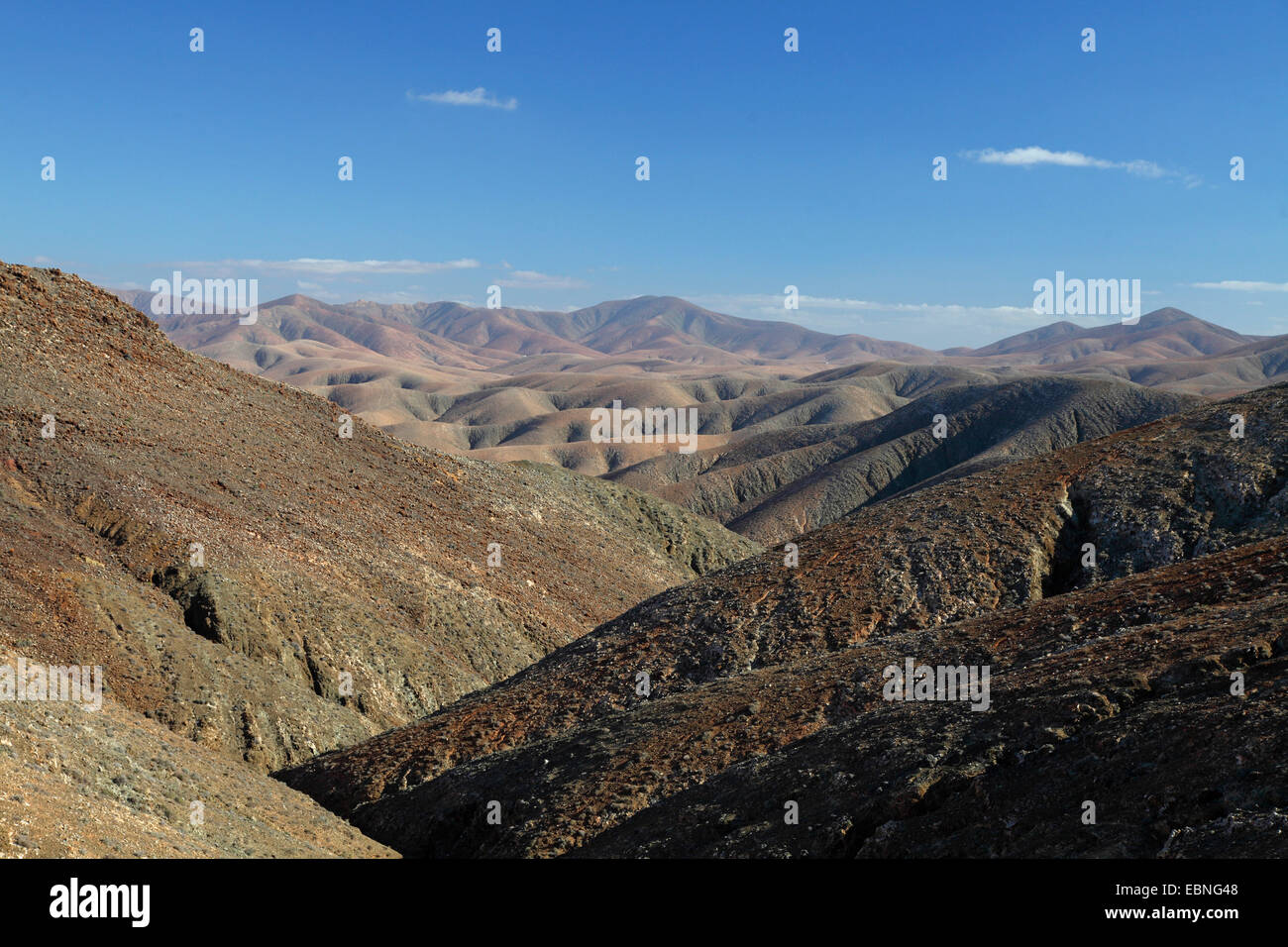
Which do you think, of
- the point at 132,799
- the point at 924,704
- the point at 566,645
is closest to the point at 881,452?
the point at 566,645

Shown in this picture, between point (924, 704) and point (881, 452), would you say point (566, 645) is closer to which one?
point (924, 704)

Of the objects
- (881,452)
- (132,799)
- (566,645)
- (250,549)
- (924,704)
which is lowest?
(566,645)

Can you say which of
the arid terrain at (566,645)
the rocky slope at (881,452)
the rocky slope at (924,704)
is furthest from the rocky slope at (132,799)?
the rocky slope at (881,452)

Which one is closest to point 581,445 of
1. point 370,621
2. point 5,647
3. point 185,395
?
point 185,395

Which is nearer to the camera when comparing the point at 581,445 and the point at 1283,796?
the point at 1283,796

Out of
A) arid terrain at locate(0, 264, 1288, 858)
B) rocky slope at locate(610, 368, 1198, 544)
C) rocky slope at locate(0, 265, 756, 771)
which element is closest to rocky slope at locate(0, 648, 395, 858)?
arid terrain at locate(0, 264, 1288, 858)
